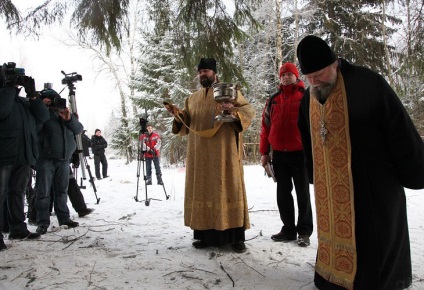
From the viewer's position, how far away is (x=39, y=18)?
3.38 m

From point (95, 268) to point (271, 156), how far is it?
2.14 meters

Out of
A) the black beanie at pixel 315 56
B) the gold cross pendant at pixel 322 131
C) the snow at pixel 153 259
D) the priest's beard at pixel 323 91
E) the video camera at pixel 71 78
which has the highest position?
the video camera at pixel 71 78

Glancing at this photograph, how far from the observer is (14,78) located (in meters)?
3.72

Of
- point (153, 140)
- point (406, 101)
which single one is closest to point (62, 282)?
point (153, 140)

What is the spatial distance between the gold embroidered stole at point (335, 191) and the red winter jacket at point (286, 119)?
1.10 metres

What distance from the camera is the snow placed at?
8.71 ft

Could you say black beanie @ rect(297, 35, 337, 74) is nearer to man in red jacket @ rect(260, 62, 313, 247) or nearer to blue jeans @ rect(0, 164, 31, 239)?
man in red jacket @ rect(260, 62, 313, 247)

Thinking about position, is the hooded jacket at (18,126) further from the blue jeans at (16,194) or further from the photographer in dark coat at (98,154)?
the photographer in dark coat at (98,154)

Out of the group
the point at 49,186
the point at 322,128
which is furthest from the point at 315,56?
the point at 49,186

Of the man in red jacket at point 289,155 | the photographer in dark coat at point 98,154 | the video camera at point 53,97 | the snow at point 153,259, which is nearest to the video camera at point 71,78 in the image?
the video camera at point 53,97

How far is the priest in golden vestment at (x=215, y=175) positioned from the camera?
338cm

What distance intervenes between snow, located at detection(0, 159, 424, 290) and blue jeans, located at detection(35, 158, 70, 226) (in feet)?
0.70

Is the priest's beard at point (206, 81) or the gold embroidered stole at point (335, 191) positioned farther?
the priest's beard at point (206, 81)

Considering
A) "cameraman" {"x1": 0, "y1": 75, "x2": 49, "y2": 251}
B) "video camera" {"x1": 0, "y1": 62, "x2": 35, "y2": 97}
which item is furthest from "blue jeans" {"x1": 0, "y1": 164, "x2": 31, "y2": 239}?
"video camera" {"x1": 0, "y1": 62, "x2": 35, "y2": 97}
